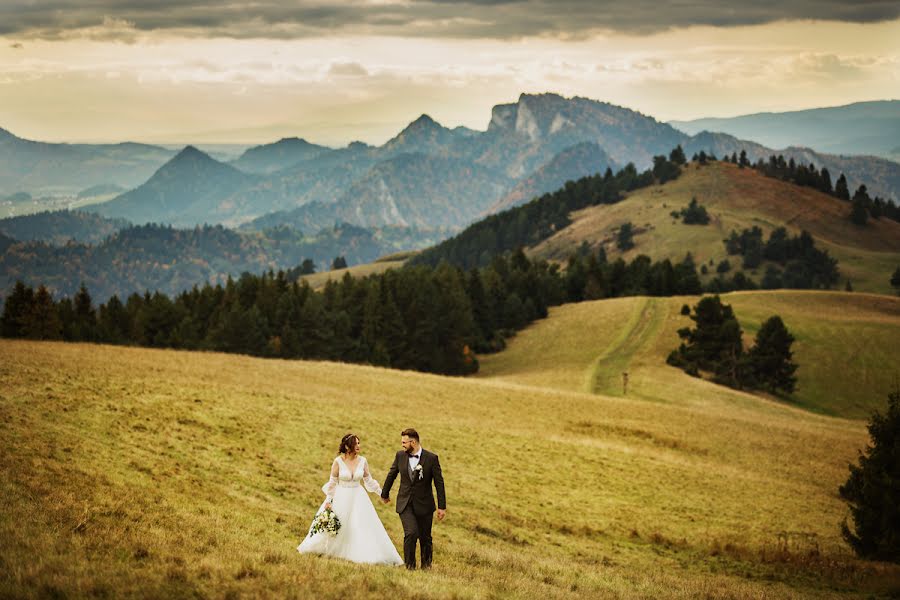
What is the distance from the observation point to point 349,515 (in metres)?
14.7

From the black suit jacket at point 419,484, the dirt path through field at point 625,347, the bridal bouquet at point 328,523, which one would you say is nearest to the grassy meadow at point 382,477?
the bridal bouquet at point 328,523

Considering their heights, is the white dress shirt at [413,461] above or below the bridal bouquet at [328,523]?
above

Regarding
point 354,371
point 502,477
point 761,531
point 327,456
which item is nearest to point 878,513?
point 761,531

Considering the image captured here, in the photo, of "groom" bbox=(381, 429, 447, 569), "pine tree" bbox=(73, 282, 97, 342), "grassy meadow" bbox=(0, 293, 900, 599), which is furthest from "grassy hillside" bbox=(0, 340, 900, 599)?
"pine tree" bbox=(73, 282, 97, 342)

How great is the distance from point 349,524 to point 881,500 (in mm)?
23016

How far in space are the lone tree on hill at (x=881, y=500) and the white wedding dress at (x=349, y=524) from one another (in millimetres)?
21380

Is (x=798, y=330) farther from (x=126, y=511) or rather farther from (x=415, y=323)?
(x=126, y=511)

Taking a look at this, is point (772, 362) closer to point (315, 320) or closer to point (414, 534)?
point (315, 320)

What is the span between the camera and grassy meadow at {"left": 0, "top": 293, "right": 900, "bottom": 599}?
1316 centimetres

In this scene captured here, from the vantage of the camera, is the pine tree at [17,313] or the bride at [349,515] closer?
the bride at [349,515]

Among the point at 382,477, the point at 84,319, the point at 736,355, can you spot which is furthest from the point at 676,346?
the point at 84,319

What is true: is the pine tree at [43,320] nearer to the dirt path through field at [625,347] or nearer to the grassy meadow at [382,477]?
the grassy meadow at [382,477]

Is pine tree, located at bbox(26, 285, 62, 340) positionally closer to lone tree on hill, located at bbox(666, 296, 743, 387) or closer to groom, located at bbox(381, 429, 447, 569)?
lone tree on hill, located at bbox(666, 296, 743, 387)

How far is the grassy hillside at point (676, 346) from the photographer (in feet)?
265
